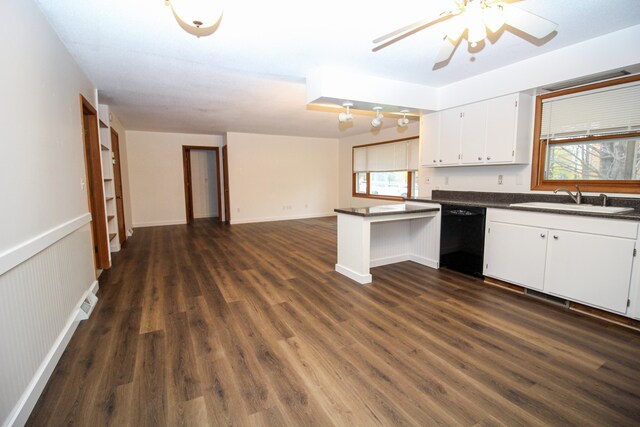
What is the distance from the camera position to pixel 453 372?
189 cm

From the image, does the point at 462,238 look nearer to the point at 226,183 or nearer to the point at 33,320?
the point at 33,320

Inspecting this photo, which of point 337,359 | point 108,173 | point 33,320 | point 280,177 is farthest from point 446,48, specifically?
point 280,177

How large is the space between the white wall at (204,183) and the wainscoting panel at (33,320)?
6.55 metres

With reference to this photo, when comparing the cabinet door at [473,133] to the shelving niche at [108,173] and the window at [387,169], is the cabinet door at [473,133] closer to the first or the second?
the window at [387,169]

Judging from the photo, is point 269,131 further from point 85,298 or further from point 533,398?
point 533,398

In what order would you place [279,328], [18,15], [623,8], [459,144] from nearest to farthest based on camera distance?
[18,15]
[623,8]
[279,328]
[459,144]

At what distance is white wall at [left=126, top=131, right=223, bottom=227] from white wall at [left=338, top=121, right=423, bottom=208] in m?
4.01

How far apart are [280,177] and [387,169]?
9.66 ft

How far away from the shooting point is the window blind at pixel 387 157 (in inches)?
263

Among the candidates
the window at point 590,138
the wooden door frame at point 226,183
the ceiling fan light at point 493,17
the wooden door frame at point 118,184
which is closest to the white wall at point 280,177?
the wooden door frame at point 226,183

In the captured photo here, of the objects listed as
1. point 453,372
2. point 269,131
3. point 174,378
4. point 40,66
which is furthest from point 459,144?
point 269,131

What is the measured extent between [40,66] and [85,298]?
1933 mm

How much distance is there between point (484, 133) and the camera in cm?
366

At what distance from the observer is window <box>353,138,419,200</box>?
6.84 m
